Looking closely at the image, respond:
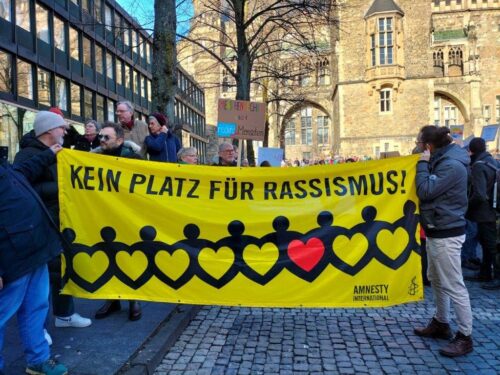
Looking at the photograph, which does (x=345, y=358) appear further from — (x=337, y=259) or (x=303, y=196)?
(x=303, y=196)

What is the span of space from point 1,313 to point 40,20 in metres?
23.6

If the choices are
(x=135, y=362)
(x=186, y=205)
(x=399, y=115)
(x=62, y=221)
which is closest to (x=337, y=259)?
(x=186, y=205)

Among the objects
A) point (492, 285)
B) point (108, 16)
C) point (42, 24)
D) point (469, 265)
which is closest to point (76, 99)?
point (42, 24)

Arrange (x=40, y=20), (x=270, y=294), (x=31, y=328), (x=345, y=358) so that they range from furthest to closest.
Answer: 1. (x=40, y=20)
2. (x=270, y=294)
3. (x=345, y=358)
4. (x=31, y=328)

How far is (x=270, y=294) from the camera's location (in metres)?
4.49

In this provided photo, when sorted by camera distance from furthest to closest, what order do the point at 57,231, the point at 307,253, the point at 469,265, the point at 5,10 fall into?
the point at 5,10
the point at 469,265
the point at 307,253
the point at 57,231

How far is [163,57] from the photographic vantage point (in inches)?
382

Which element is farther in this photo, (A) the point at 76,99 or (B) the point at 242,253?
(A) the point at 76,99

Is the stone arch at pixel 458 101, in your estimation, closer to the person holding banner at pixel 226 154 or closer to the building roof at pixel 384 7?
the building roof at pixel 384 7

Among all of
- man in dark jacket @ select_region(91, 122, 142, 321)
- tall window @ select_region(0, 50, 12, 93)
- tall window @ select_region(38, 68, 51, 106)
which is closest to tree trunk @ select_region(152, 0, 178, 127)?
man in dark jacket @ select_region(91, 122, 142, 321)

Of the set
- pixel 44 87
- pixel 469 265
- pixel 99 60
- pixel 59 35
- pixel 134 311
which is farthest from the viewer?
pixel 99 60

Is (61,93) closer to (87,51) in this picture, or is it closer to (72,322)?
(87,51)

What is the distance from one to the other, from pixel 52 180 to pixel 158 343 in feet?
5.89

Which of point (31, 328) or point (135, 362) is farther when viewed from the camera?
point (135, 362)
